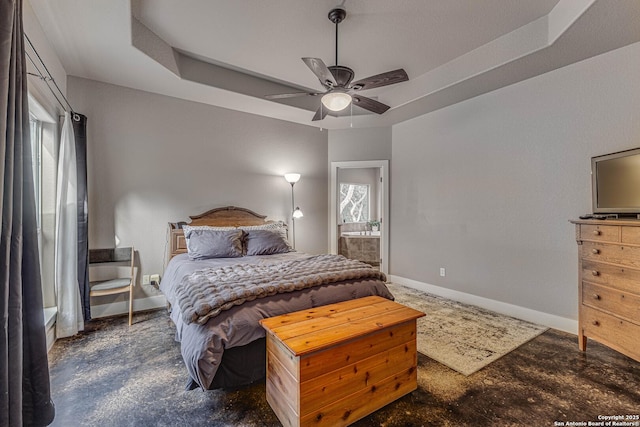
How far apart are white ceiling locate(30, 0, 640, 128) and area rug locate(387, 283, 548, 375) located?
2660 mm

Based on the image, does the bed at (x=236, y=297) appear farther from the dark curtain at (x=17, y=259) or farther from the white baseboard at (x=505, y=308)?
the white baseboard at (x=505, y=308)

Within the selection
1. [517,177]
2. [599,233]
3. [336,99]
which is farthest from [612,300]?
[336,99]

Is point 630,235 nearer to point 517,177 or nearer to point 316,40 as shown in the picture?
point 517,177

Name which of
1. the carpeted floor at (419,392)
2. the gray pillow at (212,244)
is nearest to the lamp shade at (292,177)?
the gray pillow at (212,244)

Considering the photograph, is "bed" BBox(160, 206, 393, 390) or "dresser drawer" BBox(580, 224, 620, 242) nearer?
"bed" BBox(160, 206, 393, 390)

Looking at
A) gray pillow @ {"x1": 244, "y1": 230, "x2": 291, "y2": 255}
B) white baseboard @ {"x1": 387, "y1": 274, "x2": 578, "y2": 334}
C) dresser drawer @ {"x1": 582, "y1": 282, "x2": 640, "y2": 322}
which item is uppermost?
gray pillow @ {"x1": 244, "y1": 230, "x2": 291, "y2": 255}

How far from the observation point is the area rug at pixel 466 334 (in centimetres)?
242

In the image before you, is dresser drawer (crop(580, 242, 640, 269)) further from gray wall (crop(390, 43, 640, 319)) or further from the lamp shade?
the lamp shade

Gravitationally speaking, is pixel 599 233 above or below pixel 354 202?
below

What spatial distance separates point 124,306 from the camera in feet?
11.3

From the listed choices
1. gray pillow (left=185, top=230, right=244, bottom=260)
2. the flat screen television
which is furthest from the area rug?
gray pillow (left=185, top=230, right=244, bottom=260)

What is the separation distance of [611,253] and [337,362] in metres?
2.24

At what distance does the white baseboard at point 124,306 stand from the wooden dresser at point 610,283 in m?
4.35

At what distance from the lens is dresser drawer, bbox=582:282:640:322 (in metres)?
2.05
